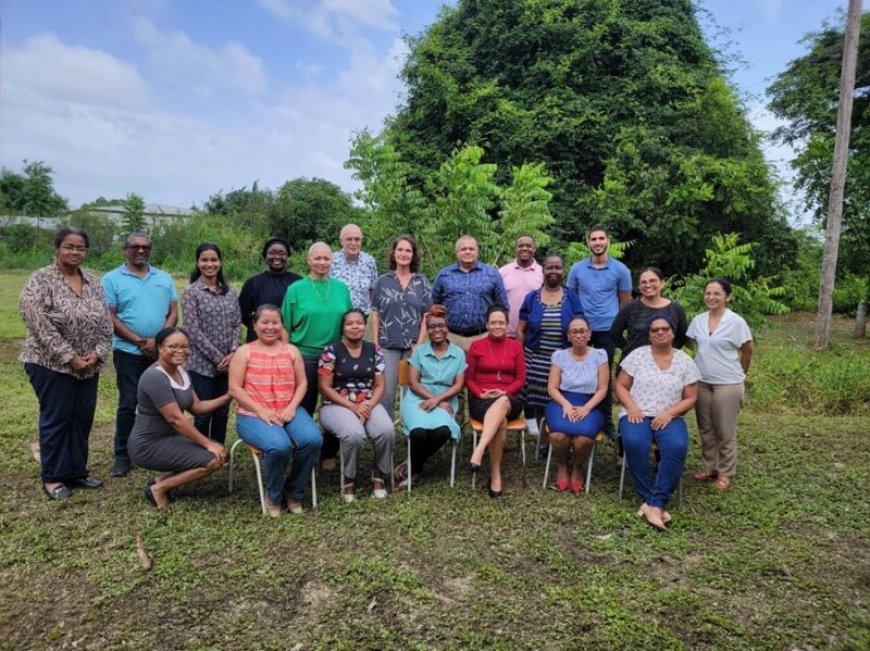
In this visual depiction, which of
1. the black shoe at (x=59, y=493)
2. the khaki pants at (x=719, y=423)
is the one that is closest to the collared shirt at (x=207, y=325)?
the black shoe at (x=59, y=493)

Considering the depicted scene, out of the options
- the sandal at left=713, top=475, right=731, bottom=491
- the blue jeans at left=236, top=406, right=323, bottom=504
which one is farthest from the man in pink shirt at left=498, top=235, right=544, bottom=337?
the blue jeans at left=236, top=406, right=323, bottom=504

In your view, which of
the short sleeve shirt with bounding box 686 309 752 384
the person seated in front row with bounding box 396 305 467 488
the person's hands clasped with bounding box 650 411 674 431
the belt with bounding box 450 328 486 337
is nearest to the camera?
the person's hands clasped with bounding box 650 411 674 431

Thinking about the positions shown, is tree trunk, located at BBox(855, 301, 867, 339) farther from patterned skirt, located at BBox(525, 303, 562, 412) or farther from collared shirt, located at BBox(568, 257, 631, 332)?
patterned skirt, located at BBox(525, 303, 562, 412)

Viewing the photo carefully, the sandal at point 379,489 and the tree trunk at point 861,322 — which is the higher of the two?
the tree trunk at point 861,322

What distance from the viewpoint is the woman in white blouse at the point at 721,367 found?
188 inches

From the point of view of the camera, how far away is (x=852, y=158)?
14367 millimetres

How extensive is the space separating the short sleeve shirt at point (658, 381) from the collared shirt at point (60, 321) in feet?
12.9

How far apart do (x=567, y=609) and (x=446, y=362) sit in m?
2.24

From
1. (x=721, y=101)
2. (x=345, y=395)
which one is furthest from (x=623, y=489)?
(x=721, y=101)

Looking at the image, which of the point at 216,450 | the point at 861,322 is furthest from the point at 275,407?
the point at 861,322

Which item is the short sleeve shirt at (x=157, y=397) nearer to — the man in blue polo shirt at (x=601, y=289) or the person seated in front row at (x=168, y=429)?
the person seated in front row at (x=168, y=429)

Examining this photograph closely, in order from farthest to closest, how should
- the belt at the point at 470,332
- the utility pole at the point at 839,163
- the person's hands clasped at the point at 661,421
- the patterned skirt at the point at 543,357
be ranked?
the utility pole at the point at 839,163, the belt at the point at 470,332, the patterned skirt at the point at 543,357, the person's hands clasped at the point at 661,421

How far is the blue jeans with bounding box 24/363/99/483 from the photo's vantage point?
4.26 meters

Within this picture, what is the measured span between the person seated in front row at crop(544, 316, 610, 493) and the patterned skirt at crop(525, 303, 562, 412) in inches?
8.5
